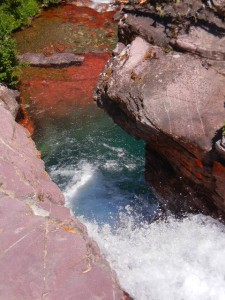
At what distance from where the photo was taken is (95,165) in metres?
9.18

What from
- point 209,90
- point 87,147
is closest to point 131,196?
point 87,147

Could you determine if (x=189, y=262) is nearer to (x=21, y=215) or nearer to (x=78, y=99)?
(x=21, y=215)

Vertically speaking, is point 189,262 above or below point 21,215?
below

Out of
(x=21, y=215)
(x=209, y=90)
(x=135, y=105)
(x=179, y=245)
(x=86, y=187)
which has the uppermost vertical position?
(x=209, y=90)

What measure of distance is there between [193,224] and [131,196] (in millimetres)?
2420

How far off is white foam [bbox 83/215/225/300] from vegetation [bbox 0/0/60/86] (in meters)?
6.36

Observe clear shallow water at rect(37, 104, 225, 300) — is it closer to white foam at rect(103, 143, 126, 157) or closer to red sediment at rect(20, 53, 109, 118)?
white foam at rect(103, 143, 126, 157)

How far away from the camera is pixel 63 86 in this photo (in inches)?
467

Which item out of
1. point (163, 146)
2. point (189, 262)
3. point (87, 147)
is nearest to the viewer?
point (189, 262)

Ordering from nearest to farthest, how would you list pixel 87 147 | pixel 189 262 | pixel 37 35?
1. pixel 189 262
2. pixel 87 147
3. pixel 37 35

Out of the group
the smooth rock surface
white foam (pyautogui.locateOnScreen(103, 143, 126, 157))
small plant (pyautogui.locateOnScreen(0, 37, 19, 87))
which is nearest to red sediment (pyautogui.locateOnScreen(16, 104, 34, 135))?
the smooth rock surface

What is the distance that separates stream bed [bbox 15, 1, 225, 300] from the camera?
17.2 ft

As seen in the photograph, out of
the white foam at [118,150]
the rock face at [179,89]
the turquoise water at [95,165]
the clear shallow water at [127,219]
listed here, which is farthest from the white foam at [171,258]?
the white foam at [118,150]

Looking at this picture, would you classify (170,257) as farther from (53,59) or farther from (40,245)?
(53,59)
